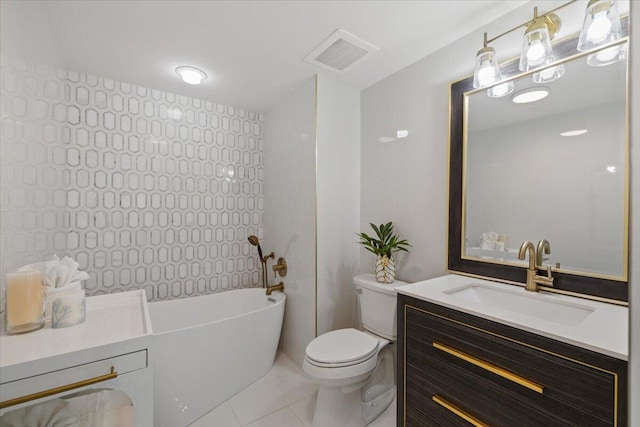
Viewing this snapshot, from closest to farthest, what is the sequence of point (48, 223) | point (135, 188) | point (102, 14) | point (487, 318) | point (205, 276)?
point (487, 318)
point (102, 14)
point (48, 223)
point (135, 188)
point (205, 276)

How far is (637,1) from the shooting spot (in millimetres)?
640

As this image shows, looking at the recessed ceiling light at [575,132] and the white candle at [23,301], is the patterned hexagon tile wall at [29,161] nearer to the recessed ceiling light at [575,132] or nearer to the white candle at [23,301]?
the white candle at [23,301]

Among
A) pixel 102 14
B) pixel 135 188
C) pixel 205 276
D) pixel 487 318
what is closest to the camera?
pixel 487 318

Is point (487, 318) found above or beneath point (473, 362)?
above

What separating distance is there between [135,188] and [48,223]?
2.44ft

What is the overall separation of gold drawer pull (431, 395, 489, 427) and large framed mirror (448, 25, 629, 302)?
700 millimetres

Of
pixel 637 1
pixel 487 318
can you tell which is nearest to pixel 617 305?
pixel 487 318

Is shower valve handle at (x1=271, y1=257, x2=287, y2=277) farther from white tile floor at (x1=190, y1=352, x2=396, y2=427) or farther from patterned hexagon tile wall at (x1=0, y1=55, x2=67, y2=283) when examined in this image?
patterned hexagon tile wall at (x1=0, y1=55, x2=67, y2=283)

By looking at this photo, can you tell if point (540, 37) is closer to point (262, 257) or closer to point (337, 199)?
point (337, 199)

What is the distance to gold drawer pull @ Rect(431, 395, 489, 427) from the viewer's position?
1.10 m

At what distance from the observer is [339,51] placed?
1849mm

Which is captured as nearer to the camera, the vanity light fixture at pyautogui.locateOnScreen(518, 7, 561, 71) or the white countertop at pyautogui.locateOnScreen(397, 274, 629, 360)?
the white countertop at pyautogui.locateOnScreen(397, 274, 629, 360)

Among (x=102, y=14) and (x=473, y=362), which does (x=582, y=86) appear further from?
(x=102, y=14)

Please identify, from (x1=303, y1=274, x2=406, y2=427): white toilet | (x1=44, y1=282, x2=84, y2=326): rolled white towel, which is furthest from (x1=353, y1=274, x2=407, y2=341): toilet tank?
(x1=44, y1=282, x2=84, y2=326): rolled white towel
